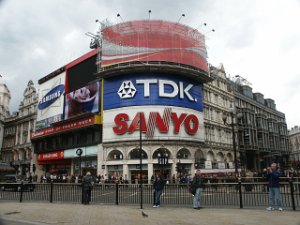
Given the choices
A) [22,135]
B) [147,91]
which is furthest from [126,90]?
[22,135]

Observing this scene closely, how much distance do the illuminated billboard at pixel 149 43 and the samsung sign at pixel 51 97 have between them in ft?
46.3

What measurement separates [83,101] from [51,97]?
11.5m

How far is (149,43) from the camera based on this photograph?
43.2 metres

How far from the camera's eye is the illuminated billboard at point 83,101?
4637 cm

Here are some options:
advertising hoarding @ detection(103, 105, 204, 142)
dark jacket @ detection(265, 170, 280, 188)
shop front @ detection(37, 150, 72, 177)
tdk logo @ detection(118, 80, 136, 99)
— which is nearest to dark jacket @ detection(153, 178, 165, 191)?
dark jacket @ detection(265, 170, 280, 188)

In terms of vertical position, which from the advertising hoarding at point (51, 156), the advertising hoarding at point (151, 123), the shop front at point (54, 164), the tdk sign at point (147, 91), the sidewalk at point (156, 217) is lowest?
A: the sidewalk at point (156, 217)

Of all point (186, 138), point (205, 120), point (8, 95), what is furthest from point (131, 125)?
point (8, 95)

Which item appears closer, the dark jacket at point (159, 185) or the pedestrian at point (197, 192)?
the pedestrian at point (197, 192)

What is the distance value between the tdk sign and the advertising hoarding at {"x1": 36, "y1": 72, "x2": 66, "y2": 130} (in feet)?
43.0

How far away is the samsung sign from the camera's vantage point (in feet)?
181

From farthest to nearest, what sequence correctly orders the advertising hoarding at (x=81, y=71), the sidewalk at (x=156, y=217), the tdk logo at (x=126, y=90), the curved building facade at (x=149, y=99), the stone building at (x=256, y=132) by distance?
1. the stone building at (x=256, y=132)
2. the advertising hoarding at (x=81, y=71)
3. the tdk logo at (x=126, y=90)
4. the curved building facade at (x=149, y=99)
5. the sidewalk at (x=156, y=217)

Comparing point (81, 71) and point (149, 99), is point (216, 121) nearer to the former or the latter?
point (149, 99)

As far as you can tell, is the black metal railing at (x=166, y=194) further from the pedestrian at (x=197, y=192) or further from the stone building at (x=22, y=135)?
the stone building at (x=22, y=135)

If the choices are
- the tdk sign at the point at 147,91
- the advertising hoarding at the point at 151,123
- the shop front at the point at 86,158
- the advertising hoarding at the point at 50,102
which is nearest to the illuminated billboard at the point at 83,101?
the tdk sign at the point at 147,91
